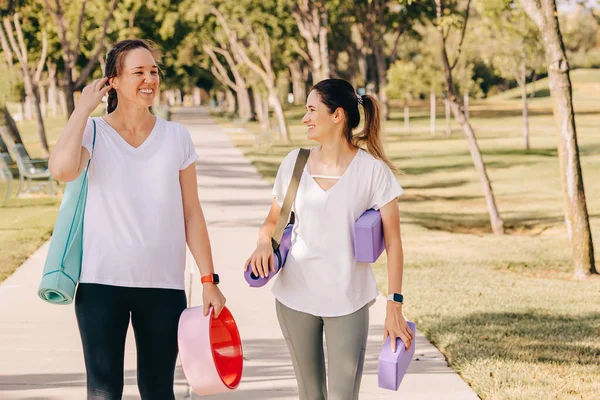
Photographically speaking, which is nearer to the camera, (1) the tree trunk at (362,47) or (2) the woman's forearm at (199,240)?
(2) the woman's forearm at (199,240)

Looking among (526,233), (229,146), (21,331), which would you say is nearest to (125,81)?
(21,331)

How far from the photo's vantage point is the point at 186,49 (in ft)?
207

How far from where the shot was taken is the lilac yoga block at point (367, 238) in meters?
3.52

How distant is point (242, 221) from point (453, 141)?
26953 millimetres

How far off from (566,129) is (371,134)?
6289 mm

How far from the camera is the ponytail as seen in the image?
12.4 feet

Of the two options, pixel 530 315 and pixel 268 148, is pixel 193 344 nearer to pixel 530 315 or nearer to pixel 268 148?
pixel 530 315

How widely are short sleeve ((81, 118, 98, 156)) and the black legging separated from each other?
0.46 m

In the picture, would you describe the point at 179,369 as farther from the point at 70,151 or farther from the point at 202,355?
the point at 70,151

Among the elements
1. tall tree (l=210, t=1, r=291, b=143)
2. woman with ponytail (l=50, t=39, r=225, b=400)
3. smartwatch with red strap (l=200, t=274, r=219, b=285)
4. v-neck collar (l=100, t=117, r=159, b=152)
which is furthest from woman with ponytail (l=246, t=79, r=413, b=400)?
tall tree (l=210, t=1, r=291, b=143)

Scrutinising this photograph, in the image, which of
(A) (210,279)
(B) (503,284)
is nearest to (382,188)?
(A) (210,279)

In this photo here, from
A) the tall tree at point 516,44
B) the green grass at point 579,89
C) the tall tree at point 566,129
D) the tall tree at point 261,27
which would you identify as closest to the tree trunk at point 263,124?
the tall tree at point 261,27

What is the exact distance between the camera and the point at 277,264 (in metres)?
3.62

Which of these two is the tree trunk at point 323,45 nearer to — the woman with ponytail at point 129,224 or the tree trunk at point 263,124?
the tree trunk at point 263,124
